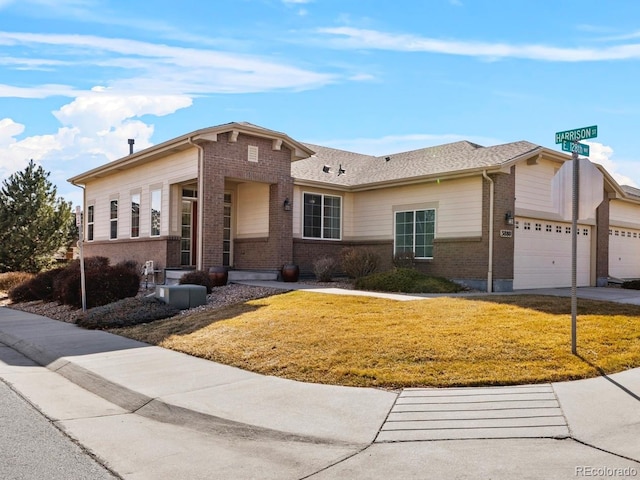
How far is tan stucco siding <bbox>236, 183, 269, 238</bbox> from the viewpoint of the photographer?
20.4 metres

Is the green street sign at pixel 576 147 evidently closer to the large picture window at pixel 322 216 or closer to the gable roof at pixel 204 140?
the gable roof at pixel 204 140

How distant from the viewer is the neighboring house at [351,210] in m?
17.8

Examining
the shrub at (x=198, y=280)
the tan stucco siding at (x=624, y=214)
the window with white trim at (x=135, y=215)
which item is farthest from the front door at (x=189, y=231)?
the tan stucco siding at (x=624, y=214)

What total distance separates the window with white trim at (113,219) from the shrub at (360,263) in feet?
34.9

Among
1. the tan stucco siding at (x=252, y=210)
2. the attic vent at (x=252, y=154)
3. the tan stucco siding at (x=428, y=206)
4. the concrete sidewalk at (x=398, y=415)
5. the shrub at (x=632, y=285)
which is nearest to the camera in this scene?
the concrete sidewalk at (x=398, y=415)

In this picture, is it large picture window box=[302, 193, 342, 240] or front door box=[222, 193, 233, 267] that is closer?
large picture window box=[302, 193, 342, 240]

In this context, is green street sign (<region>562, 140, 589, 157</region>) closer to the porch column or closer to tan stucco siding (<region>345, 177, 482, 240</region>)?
tan stucco siding (<region>345, 177, 482, 240</region>)

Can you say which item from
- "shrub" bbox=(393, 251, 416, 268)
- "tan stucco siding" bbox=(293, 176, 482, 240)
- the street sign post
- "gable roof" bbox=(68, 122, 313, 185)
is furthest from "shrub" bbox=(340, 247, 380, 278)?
the street sign post

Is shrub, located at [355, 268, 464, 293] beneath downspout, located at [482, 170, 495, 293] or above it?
beneath

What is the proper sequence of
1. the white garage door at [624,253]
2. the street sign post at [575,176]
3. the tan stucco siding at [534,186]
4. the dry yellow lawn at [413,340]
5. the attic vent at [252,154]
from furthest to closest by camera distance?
1. the white garage door at [624,253]
2. the attic vent at [252,154]
3. the tan stucco siding at [534,186]
4. the street sign post at [575,176]
5. the dry yellow lawn at [413,340]

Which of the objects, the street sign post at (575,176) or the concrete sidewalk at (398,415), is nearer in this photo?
the concrete sidewalk at (398,415)

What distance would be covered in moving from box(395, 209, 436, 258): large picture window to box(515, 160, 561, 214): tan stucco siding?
113 inches

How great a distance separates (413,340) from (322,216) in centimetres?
1360

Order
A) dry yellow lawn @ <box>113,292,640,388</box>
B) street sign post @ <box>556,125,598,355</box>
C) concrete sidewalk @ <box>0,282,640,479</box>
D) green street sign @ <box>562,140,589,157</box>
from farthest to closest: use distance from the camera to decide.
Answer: green street sign @ <box>562,140,589,157</box> < street sign post @ <box>556,125,598,355</box> < dry yellow lawn @ <box>113,292,640,388</box> < concrete sidewalk @ <box>0,282,640,479</box>
